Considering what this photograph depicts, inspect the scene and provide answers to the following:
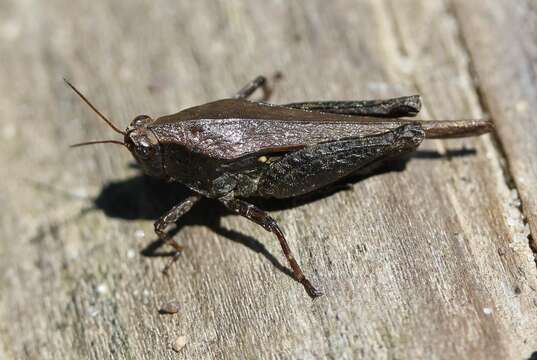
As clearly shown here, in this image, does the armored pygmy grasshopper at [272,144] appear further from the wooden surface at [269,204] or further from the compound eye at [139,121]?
the wooden surface at [269,204]

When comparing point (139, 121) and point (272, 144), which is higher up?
point (139, 121)

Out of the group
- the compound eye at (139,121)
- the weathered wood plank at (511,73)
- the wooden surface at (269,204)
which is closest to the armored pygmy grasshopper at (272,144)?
the compound eye at (139,121)

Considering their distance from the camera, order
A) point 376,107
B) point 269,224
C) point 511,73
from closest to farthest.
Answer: point 269,224, point 376,107, point 511,73

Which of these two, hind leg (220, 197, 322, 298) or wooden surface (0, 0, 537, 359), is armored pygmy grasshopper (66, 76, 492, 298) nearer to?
hind leg (220, 197, 322, 298)

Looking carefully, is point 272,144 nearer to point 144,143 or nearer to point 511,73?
point 144,143

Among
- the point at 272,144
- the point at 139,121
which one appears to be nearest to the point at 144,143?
the point at 139,121

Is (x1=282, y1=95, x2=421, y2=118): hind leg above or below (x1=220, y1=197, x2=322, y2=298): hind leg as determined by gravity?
above

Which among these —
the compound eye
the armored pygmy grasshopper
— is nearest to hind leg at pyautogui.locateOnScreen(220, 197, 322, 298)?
the armored pygmy grasshopper

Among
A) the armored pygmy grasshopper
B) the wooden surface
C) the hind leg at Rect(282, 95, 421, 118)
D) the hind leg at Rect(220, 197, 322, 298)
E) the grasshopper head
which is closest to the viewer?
the wooden surface

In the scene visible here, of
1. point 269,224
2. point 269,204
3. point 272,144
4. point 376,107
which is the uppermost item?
point 376,107
